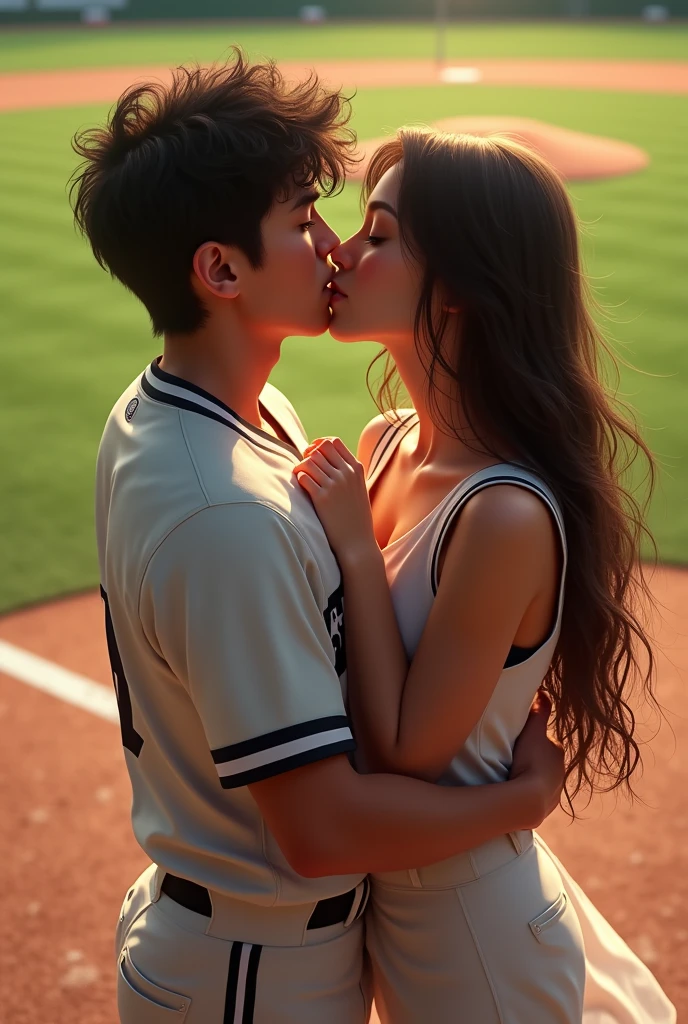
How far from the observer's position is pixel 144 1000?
211 centimetres

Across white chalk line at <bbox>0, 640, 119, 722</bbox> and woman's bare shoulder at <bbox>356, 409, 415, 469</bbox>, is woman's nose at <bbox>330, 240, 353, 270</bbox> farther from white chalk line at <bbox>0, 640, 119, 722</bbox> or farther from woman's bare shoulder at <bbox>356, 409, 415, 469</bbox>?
white chalk line at <bbox>0, 640, 119, 722</bbox>

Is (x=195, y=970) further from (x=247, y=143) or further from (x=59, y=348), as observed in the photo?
(x=59, y=348)

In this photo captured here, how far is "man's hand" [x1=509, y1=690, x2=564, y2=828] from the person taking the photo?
2.18 m

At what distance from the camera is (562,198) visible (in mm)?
2236

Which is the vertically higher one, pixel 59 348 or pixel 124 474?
pixel 124 474

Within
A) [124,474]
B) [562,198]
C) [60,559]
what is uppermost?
[562,198]

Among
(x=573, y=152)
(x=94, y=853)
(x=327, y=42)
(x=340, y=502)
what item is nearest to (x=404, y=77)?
(x=327, y=42)

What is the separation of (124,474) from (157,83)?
2.44 ft

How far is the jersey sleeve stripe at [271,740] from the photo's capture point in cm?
179

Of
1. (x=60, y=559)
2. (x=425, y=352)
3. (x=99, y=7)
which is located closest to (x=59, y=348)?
(x=60, y=559)

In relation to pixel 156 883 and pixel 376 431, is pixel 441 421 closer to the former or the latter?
pixel 376 431

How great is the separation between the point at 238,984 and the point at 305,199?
1.46 metres

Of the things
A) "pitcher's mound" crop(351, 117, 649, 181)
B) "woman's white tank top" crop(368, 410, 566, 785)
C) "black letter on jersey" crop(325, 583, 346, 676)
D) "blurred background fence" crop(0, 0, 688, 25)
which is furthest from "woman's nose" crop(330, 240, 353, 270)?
"blurred background fence" crop(0, 0, 688, 25)

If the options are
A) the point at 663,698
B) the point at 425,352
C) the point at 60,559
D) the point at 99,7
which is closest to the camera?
the point at 425,352
